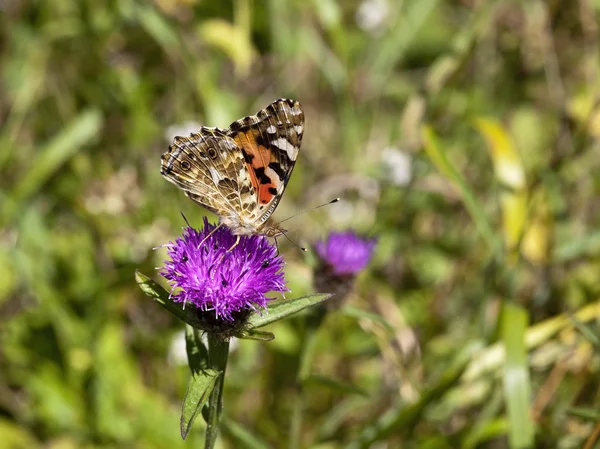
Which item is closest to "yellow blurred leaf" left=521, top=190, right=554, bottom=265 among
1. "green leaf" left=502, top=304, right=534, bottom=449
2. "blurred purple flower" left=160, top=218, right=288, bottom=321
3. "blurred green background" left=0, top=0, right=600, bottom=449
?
"blurred green background" left=0, top=0, right=600, bottom=449

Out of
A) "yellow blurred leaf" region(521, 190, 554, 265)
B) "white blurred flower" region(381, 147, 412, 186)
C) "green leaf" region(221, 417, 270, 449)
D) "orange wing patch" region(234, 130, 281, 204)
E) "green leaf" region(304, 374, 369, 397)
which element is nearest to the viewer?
"green leaf" region(221, 417, 270, 449)

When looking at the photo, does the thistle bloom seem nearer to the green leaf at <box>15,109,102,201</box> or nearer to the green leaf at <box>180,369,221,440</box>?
the green leaf at <box>180,369,221,440</box>

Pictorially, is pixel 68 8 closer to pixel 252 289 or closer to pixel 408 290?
pixel 408 290

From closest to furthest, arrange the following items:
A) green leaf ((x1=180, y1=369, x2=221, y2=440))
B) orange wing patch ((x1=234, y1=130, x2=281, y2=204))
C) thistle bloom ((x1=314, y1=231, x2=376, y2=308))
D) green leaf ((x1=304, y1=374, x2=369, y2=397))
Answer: green leaf ((x1=180, y1=369, x2=221, y2=440)) → orange wing patch ((x1=234, y1=130, x2=281, y2=204)) → green leaf ((x1=304, y1=374, x2=369, y2=397)) → thistle bloom ((x1=314, y1=231, x2=376, y2=308))

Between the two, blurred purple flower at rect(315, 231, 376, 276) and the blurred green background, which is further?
the blurred green background

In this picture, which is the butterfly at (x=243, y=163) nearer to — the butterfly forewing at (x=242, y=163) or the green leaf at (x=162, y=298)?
the butterfly forewing at (x=242, y=163)

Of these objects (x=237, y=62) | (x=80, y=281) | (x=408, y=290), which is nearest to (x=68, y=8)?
(x=237, y=62)
